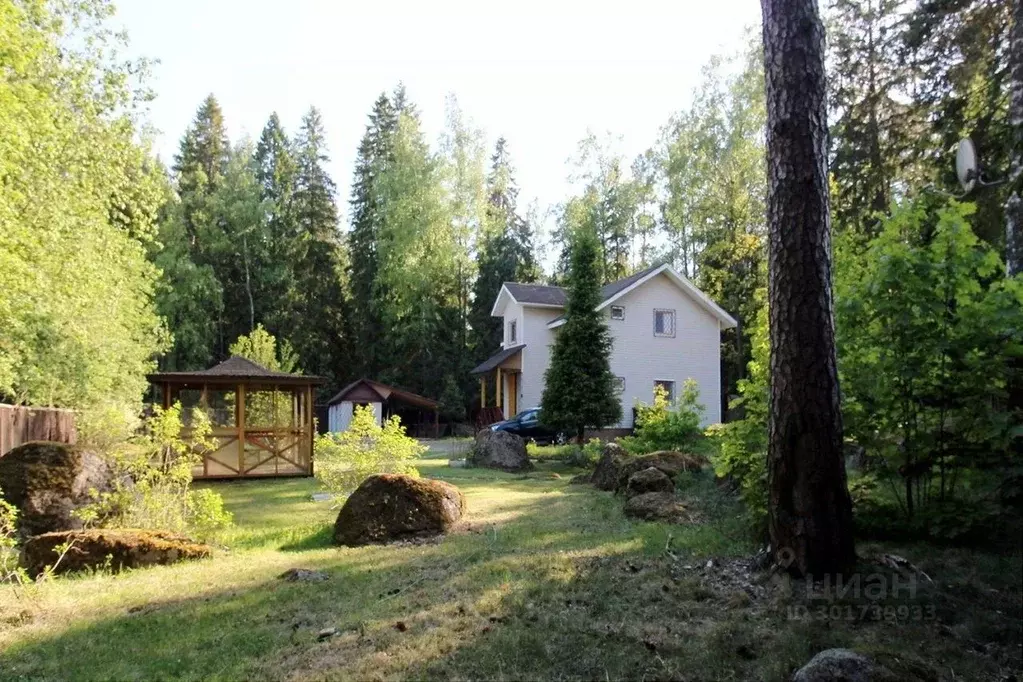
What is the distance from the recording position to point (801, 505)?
4887 mm

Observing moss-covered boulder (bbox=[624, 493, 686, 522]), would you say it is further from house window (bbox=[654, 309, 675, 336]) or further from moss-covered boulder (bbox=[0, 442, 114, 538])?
house window (bbox=[654, 309, 675, 336])

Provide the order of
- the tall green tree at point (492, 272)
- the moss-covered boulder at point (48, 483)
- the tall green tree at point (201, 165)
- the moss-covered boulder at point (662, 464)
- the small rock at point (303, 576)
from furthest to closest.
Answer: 1. the tall green tree at point (492, 272)
2. the tall green tree at point (201, 165)
3. the moss-covered boulder at point (662, 464)
4. the moss-covered boulder at point (48, 483)
5. the small rock at point (303, 576)

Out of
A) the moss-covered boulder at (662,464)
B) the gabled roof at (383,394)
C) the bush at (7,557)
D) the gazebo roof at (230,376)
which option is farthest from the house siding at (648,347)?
the bush at (7,557)

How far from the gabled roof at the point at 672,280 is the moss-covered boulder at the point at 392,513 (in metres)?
18.0

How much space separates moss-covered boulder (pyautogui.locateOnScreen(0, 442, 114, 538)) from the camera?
8.33m

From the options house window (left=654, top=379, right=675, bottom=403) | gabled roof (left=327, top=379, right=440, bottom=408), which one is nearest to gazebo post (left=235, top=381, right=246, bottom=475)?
gabled roof (left=327, top=379, right=440, bottom=408)

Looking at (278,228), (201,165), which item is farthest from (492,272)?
(201,165)

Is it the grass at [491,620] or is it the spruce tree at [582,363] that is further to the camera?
the spruce tree at [582,363]

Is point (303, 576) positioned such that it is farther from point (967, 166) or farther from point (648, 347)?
point (648, 347)

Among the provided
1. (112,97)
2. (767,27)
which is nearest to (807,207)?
(767,27)

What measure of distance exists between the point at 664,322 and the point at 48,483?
74.1 feet

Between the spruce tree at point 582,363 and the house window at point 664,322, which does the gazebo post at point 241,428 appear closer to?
the spruce tree at point 582,363

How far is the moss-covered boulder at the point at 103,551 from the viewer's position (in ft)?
21.4

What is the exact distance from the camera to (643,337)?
27266mm
